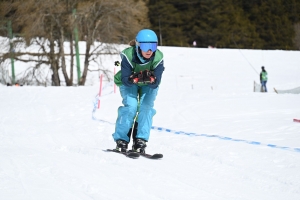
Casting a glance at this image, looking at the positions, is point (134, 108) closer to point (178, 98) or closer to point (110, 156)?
point (110, 156)

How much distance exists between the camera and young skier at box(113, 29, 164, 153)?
23.6 ft

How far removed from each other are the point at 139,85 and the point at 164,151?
3.64ft

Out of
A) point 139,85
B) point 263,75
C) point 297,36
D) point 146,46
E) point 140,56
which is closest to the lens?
point 146,46

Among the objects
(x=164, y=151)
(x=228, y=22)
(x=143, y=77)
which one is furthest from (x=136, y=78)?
(x=228, y=22)

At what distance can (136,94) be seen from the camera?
7543 millimetres

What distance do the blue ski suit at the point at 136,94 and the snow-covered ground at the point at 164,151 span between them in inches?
19.5

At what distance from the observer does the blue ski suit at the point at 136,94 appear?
7.34m

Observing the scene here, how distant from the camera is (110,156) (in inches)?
268

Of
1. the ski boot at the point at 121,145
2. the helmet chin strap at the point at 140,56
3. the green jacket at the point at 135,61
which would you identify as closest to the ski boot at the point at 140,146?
the ski boot at the point at 121,145

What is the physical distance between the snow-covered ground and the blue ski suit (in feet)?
1.63

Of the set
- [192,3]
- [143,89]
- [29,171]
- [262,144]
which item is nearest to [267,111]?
[262,144]

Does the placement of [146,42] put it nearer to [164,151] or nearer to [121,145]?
[121,145]

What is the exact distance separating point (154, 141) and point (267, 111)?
625cm

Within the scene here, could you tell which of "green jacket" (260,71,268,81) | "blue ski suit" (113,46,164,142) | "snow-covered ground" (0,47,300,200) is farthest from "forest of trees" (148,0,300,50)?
"blue ski suit" (113,46,164,142)
